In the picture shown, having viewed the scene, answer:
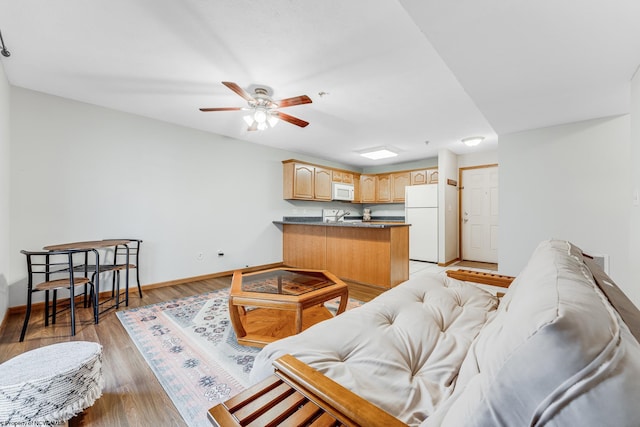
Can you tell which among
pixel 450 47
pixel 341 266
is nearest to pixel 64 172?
pixel 341 266

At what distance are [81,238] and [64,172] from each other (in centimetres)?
76

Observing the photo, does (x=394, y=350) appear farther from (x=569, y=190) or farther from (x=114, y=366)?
(x=569, y=190)

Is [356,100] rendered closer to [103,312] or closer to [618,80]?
[618,80]

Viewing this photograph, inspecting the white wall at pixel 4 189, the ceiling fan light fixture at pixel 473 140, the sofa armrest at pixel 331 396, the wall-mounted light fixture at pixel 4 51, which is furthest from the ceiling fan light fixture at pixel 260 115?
the ceiling fan light fixture at pixel 473 140

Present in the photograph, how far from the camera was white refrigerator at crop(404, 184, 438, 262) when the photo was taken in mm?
5055

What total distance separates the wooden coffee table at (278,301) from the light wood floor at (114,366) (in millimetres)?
617

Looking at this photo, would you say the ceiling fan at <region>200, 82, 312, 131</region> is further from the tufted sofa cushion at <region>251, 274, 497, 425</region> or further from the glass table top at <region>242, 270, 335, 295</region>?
the tufted sofa cushion at <region>251, 274, 497, 425</region>

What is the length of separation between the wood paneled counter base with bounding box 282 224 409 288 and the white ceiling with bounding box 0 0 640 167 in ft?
5.57

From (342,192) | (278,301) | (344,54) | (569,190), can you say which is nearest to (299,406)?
(278,301)

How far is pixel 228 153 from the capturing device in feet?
13.8

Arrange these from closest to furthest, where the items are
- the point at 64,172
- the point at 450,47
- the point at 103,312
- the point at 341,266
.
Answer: the point at 450,47 → the point at 103,312 → the point at 64,172 → the point at 341,266

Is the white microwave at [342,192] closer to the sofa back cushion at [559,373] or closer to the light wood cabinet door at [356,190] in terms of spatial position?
the light wood cabinet door at [356,190]

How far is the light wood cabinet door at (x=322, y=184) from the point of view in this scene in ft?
17.0

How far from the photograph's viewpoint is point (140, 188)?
330 centimetres
